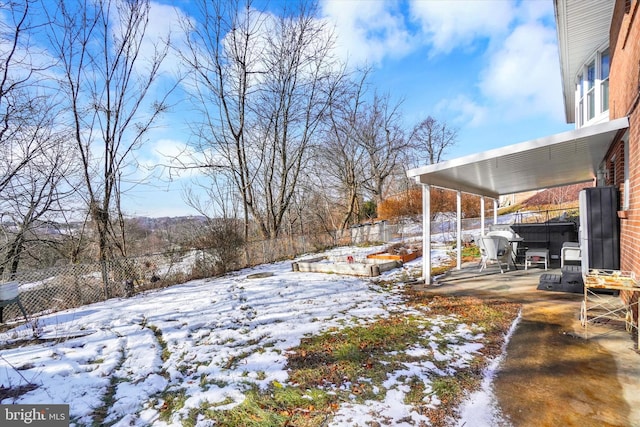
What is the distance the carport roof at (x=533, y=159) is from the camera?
178 inches

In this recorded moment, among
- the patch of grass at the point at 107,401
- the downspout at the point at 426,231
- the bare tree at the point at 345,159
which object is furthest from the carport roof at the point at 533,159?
the bare tree at the point at 345,159

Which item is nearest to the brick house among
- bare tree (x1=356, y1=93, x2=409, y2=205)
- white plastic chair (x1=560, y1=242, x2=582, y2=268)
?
white plastic chair (x1=560, y1=242, x2=582, y2=268)

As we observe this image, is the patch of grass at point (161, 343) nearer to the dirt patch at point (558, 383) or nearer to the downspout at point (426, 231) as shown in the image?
the dirt patch at point (558, 383)

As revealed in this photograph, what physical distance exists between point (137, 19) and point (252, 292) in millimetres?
8871

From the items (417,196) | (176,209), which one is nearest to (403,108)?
(417,196)

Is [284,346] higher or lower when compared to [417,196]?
lower

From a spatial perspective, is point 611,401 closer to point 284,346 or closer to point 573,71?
point 284,346

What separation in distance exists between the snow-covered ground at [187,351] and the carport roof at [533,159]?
279cm

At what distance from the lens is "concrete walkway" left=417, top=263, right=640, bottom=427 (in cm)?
219

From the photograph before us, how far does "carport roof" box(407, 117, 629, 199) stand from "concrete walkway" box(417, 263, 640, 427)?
8.66ft

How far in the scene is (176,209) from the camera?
1321cm

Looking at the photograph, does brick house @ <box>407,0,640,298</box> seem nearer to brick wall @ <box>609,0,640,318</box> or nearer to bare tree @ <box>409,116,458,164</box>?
brick wall @ <box>609,0,640,318</box>

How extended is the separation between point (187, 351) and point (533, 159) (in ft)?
22.7

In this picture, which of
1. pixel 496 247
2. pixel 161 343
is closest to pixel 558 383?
pixel 161 343
